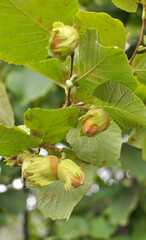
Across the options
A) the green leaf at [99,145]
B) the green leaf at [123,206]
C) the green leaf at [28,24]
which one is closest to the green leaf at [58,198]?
the green leaf at [99,145]

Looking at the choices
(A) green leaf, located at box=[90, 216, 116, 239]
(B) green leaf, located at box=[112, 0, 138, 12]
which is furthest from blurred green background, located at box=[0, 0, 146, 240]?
(B) green leaf, located at box=[112, 0, 138, 12]

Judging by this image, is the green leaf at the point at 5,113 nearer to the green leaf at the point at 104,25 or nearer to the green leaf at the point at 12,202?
the green leaf at the point at 104,25

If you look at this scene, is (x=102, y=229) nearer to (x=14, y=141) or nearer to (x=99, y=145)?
(x=99, y=145)

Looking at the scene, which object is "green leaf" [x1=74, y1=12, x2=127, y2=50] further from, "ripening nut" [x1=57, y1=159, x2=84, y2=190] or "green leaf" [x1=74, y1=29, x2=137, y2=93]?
"ripening nut" [x1=57, y1=159, x2=84, y2=190]

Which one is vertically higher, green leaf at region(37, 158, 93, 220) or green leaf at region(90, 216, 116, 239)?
green leaf at region(37, 158, 93, 220)

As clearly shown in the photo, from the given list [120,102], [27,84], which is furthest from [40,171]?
[27,84]

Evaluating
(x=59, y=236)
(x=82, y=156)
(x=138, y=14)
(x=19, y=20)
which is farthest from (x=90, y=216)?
(x=19, y=20)
